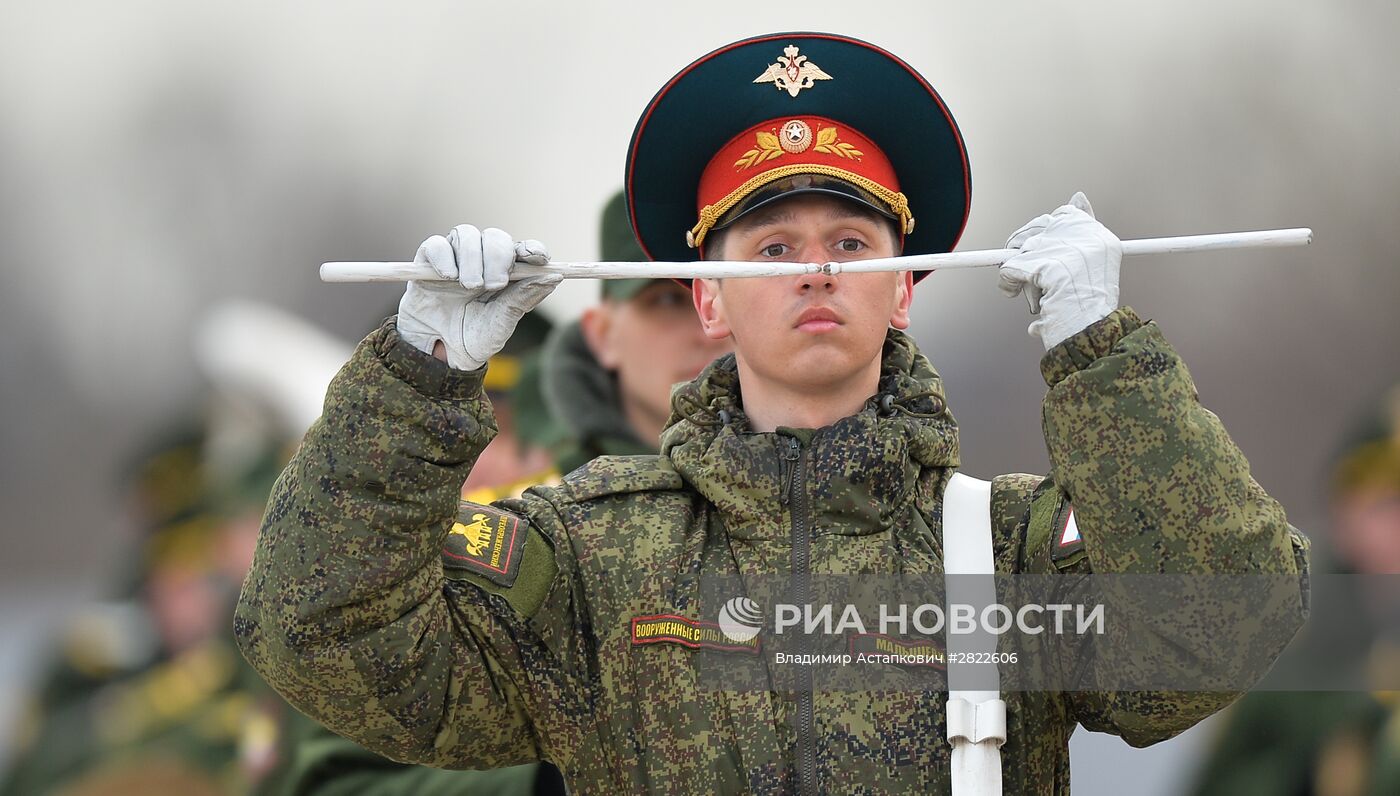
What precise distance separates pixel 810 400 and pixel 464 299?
670 mm

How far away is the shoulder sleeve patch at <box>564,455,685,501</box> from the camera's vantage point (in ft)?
11.1

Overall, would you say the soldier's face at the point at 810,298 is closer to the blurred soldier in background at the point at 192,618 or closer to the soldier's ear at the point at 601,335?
the soldier's ear at the point at 601,335

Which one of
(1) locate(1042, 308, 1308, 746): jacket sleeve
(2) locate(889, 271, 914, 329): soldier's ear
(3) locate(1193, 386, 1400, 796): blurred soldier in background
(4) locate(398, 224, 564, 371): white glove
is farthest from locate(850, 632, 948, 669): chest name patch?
(3) locate(1193, 386, 1400, 796): blurred soldier in background

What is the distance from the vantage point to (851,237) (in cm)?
344

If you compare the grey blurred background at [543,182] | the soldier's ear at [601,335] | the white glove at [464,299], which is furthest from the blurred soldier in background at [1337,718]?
the white glove at [464,299]

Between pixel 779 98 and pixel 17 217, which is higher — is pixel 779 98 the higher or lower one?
the lower one

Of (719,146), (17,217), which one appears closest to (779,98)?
(719,146)

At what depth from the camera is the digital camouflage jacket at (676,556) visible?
2930 mm

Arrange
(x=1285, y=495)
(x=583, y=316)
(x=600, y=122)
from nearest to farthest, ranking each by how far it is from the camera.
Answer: (x=583, y=316)
(x=1285, y=495)
(x=600, y=122)

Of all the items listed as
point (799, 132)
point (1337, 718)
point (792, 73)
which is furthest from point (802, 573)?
point (1337, 718)

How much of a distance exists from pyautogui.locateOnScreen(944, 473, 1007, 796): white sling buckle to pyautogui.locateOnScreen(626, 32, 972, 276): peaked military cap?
59cm

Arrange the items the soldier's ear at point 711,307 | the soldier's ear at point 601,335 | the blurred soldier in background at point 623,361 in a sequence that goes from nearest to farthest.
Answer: the soldier's ear at point 711,307
the blurred soldier in background at point 623,361
the soldier's ear at point 601,335

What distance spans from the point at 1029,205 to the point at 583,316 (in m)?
1.59

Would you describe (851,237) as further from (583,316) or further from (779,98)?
(583,316)
